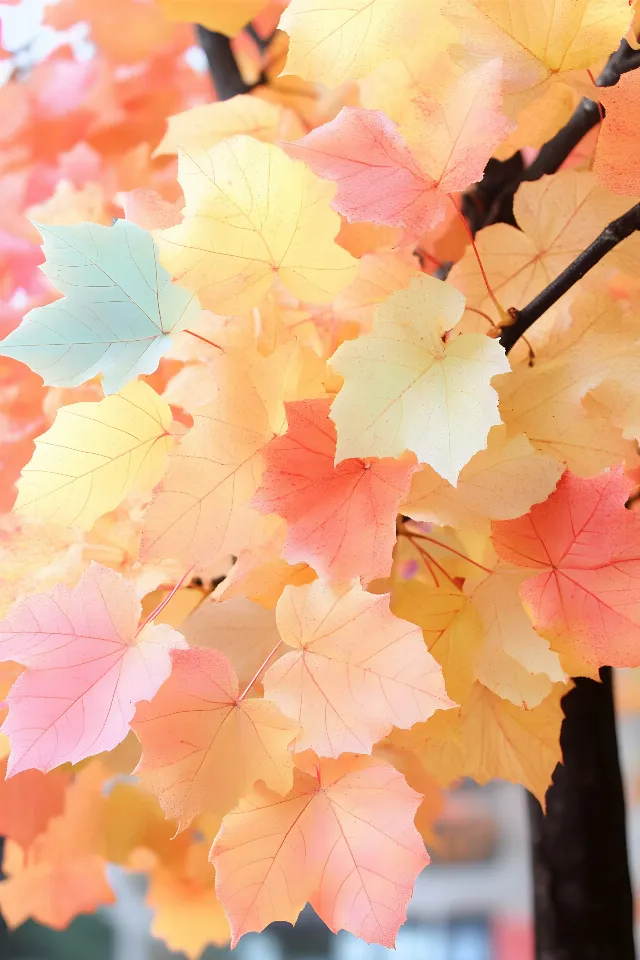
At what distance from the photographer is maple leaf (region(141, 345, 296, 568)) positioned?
24cm

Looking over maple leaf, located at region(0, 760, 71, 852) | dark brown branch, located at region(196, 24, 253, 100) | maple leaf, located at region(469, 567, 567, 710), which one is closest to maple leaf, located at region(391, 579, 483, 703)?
maple leaf, located at region(469, 567, 567, 710)

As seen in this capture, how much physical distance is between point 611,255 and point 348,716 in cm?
17

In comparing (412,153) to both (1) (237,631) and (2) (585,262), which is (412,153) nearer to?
(2) (585,262)

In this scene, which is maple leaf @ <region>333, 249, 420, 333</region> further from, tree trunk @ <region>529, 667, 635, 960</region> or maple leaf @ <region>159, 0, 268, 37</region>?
tree trunk @ <region>529, 667, 635, 960</region>

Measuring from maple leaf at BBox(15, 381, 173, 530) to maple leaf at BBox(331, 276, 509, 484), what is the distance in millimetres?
80

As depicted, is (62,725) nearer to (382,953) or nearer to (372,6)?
(372,6)

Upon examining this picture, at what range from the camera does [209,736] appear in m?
0.25

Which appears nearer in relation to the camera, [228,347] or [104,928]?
[228,347]

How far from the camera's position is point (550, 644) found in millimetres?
265

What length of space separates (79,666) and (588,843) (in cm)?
36

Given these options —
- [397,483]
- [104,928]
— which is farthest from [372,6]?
[104,928]

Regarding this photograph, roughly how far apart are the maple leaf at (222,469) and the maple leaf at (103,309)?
24 mm

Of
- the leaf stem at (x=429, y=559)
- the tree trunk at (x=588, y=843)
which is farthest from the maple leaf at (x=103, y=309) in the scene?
the tree trunk at (x=588, y=843)

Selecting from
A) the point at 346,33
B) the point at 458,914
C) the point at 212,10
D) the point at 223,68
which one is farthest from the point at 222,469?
the point at 458,914
